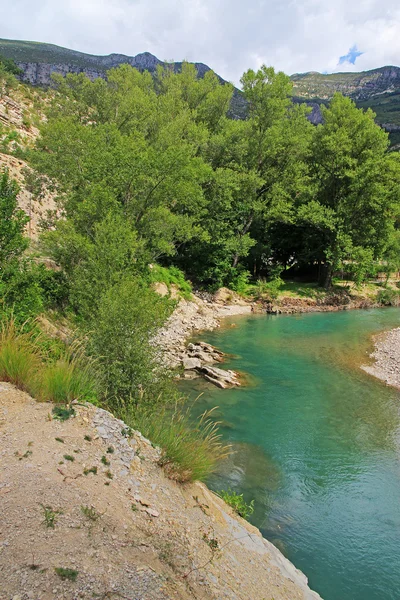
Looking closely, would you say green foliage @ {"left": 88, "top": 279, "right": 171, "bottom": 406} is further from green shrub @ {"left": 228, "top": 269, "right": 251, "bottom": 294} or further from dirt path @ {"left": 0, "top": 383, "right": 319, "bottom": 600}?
green shrub @ {"left": 228, "top": 269, "right": 251, "bottom": 294}

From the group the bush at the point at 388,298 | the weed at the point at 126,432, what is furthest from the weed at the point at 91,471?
the bush at the point at 388,298

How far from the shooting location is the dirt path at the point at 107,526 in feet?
12.1

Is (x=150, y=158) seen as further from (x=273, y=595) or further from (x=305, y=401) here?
(x=273, y=595)

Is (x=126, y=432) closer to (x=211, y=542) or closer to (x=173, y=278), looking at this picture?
(x=211, y=542)

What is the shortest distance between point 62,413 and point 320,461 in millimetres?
7338

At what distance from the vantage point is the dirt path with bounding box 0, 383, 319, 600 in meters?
3.68

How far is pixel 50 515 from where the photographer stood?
13.8 ft

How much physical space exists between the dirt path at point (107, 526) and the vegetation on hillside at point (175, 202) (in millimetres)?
1642

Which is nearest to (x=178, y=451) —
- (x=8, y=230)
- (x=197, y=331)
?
(x=8, y=230)

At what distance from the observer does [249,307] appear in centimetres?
3042

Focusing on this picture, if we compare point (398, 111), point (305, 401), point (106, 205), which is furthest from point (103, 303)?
point (398, 111)

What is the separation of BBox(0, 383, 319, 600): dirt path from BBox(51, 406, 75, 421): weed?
78 mm

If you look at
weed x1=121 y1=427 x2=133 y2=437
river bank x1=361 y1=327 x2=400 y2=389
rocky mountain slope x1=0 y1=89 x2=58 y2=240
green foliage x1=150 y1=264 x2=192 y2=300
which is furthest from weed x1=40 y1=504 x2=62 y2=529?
green foliage x1=150 y1=264 x2=192 y2=300

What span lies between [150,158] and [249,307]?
52.4ft
